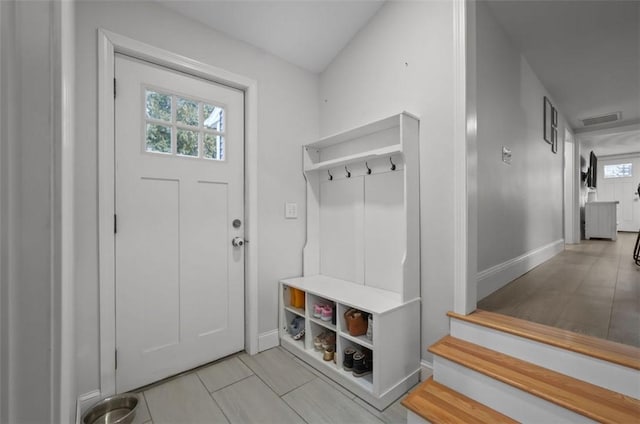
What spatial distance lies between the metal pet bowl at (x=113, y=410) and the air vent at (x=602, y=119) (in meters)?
7.02

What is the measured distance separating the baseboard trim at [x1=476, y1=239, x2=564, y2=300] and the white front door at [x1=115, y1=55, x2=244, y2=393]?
1.91 meters

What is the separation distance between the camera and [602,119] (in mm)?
4715

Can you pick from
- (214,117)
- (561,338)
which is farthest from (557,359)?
(214,117)

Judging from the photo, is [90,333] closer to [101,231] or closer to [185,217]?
[101,231]

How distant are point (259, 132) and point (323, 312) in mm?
1509

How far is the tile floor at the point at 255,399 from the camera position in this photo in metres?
1.51

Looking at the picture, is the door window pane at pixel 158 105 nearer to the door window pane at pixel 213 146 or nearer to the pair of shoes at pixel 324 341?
the door window pane at pixel 213 146

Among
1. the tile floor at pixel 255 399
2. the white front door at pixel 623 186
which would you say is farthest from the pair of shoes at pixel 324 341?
the white front door at pixel 623 186

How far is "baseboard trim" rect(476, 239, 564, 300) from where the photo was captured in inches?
84.7

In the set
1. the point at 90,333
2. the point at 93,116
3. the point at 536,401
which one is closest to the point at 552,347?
the point at 536,401

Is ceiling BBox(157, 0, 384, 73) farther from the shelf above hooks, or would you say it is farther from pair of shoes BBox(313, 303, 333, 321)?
pair of shoes BBox(313, 303, 333, 321)

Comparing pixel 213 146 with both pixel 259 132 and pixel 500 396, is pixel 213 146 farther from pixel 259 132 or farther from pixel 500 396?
pixel 500 396

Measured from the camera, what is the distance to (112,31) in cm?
162

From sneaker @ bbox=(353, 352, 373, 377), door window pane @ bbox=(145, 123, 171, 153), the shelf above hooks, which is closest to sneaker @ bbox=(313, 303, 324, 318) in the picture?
sneaker @ bbox=(353, 352, 373, 377)
